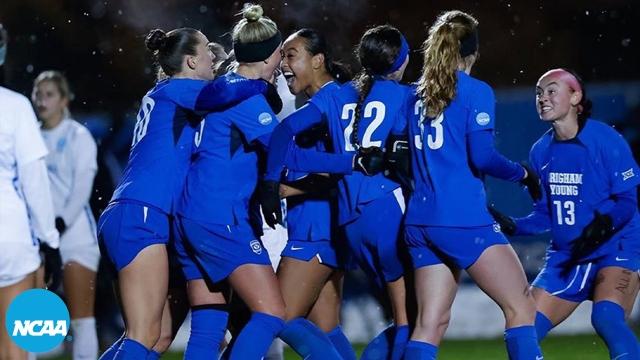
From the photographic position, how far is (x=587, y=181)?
661cm

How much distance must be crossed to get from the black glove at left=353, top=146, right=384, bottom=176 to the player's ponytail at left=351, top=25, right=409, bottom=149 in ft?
0.36

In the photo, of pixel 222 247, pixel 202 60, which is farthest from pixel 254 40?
pixel 222 247

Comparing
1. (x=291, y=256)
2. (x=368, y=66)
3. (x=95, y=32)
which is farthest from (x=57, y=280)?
(x=95, y=32)

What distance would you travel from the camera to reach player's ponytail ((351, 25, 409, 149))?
6066 mm

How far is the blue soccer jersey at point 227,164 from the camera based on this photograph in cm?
586

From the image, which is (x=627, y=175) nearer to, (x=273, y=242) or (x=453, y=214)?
(x=453, y=214)

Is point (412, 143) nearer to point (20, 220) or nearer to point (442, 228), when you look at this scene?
point (442, 228)

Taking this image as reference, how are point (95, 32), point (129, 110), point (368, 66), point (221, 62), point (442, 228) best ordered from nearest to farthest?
point (442, 228) < point (368, 66) < point (221, 62) < point (129, 110) < point (95, 32)

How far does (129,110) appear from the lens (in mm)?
10828

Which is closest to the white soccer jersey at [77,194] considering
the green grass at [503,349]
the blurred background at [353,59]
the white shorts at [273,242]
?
the green grass at [503,349]

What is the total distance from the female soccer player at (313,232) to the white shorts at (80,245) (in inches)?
94.8

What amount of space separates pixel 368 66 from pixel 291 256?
36.8 inches

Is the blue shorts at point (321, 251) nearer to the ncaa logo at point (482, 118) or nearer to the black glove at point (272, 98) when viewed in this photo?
the black glove at point (272, 98)

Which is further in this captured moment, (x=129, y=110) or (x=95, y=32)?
(x=95, y=32)
